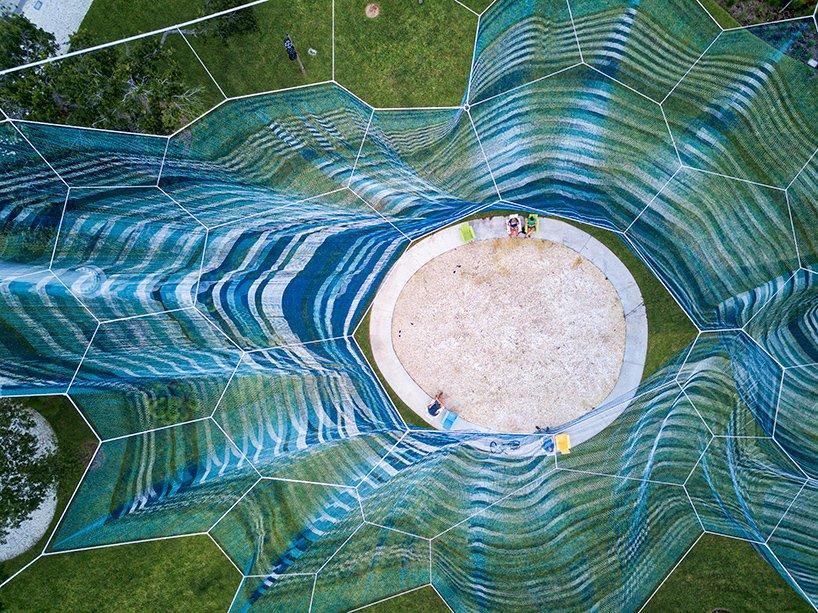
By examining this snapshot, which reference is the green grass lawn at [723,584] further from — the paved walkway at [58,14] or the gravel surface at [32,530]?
the paved walkway at [58,14]

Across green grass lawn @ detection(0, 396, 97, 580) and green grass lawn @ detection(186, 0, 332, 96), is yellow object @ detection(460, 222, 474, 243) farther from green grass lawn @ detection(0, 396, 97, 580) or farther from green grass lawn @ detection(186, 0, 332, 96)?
green grass lawn @ detection(0, 396, 97, 580)

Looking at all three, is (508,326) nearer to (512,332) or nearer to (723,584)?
(512,332)

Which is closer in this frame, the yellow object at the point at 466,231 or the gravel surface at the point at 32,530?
the gravel surface at the point at 32,530

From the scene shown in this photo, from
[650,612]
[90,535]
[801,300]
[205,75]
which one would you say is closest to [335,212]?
[205,75]

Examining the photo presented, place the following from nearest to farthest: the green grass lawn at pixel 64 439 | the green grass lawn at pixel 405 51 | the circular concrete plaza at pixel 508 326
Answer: the green grass lawn at pixel 64 439, the green grass lawn at pixel 405 51, the circular concrete plaza at pixel 508 326

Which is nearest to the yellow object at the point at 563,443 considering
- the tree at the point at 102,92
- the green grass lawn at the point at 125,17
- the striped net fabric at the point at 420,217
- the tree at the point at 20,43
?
the striped net fabric at the point at 420,217

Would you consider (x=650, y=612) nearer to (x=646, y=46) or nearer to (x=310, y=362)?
(x=310, y=362)
